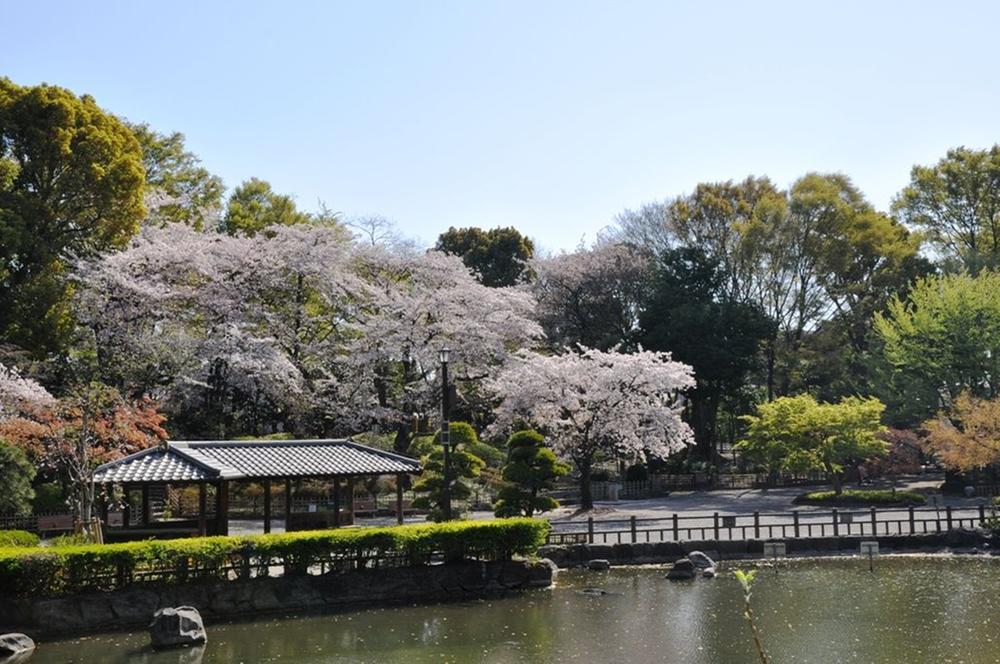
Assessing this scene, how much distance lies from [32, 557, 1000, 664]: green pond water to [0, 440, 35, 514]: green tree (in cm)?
657

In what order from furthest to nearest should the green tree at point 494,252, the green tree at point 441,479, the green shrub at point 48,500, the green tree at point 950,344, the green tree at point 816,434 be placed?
the green tree at point 494,252, the green tree at point 950,344, the green tree at point 816,434, the green tree at point 441,479, the green shrub at point 48,500

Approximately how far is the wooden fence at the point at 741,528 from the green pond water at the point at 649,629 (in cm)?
387

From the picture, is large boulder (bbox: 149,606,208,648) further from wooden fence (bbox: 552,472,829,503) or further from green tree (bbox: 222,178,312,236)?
green tree (bbox: 222,178,312,236)

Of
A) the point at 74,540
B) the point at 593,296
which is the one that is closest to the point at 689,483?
the point at 593,296

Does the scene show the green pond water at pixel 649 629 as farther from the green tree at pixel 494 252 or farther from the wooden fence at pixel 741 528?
the green tree at pixel 494 252

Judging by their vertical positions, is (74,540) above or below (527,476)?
below

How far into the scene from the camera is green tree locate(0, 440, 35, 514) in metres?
24.7

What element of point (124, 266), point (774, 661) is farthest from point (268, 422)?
point (774, 661)

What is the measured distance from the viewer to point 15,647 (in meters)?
18.4

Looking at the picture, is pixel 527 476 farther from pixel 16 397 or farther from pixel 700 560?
pixel 16 397

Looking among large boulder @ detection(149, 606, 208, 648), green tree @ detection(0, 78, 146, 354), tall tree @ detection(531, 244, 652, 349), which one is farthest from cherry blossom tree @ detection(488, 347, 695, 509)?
large boulder @ detection(149, 606, 208, 648)

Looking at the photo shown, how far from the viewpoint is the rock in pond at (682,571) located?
84.4 feet

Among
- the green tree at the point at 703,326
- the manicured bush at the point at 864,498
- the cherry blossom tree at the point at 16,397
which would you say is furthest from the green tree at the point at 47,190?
the manicured bush at the point at 864,498

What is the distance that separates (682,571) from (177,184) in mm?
34598
